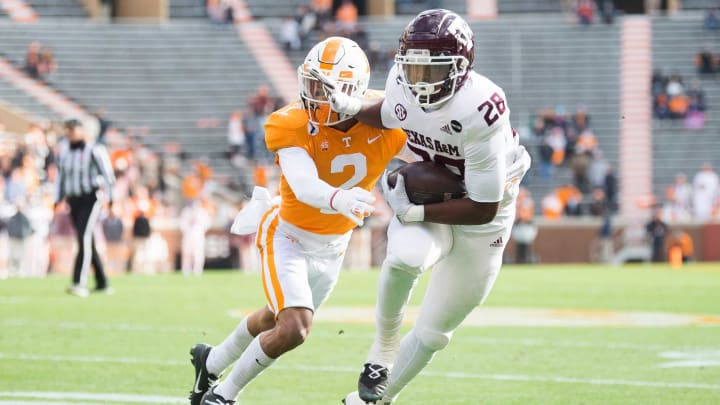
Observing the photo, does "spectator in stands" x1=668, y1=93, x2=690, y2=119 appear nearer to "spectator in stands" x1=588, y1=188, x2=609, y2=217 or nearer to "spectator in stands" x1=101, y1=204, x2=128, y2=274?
"spectator in stands" x1=588, y1=188, x2=609, y2=217

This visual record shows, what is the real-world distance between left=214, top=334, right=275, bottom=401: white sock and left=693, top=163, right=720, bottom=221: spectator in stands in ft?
69.7

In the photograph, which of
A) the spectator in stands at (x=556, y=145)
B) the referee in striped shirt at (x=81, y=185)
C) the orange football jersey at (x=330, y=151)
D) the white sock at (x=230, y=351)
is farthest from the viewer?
the spectator in stands at (x=556, y=145)

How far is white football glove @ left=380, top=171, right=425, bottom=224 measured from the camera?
5449mm

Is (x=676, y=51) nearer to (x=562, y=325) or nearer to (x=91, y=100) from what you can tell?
(x=91, y=100)

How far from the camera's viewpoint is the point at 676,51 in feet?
102

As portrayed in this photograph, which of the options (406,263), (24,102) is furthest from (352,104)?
(24,102)

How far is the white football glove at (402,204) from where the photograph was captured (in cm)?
545

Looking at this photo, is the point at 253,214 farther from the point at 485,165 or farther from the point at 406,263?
the point at 485,165

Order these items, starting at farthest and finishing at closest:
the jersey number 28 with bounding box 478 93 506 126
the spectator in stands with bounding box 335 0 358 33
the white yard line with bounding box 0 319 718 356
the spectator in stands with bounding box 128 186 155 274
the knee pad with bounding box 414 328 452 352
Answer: the spectator in stands with bounding box 335 0 358 33, the spectator in stands with bounding box 128 186 155 274, the white yard line with bounding box 0 319 718 356, the knee pad with bounding box 414 328 452 352, the jersey number 28 with bounding box 478 93 506 126

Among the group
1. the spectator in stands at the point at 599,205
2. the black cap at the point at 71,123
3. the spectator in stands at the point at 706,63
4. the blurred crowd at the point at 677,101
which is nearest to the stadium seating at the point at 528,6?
the spectator in stands at the point at 706,63

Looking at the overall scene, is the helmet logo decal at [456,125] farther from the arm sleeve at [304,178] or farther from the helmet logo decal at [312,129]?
the helmet logo decal at [312,129]

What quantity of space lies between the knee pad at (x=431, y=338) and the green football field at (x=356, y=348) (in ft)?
3.18

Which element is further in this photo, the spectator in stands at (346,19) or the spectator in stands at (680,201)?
the spectator in stands at (346,19)

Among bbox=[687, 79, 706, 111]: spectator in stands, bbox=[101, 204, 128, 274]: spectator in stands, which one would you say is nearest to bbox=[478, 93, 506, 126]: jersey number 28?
bbox=[101, 204, 128, 274]: spectator in stands
